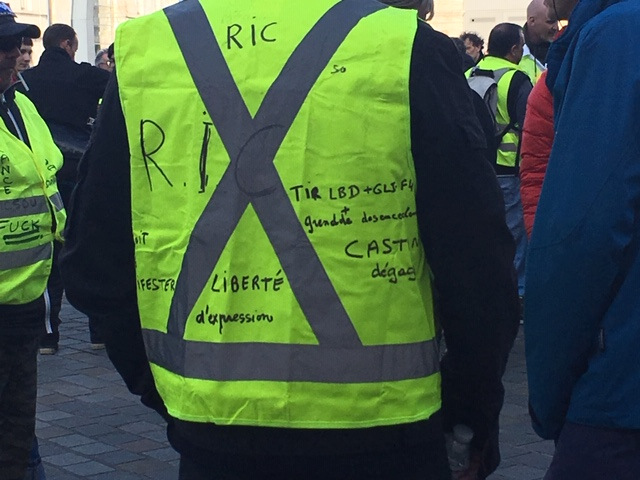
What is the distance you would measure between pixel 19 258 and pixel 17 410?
0.50 metres

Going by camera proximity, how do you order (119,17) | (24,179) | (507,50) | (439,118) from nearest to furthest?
(439,118) < (24,179) < (507,50) < (119,17)

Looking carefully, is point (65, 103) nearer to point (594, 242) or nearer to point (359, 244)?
point (359, 244)

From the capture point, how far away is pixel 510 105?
25.7 ft

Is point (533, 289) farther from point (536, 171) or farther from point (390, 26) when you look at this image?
point (536, 171)

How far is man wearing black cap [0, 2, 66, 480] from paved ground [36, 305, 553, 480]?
86cm

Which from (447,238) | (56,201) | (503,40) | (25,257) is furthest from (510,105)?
(447,238)

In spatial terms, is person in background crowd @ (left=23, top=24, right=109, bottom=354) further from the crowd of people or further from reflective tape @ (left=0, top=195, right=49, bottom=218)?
the crowd of people

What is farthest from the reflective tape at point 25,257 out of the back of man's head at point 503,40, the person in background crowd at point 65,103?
the back of man's head at point 503,40

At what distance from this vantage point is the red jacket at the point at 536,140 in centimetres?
479

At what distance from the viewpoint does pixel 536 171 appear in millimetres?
5027

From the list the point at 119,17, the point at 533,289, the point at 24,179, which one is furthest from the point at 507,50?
the point at 119,17

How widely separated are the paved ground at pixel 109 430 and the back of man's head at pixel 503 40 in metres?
1.90

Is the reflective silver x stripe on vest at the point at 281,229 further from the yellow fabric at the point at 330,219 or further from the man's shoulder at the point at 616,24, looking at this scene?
the man's shoulder at the point at 616,24

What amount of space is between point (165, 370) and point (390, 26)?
725 mm
